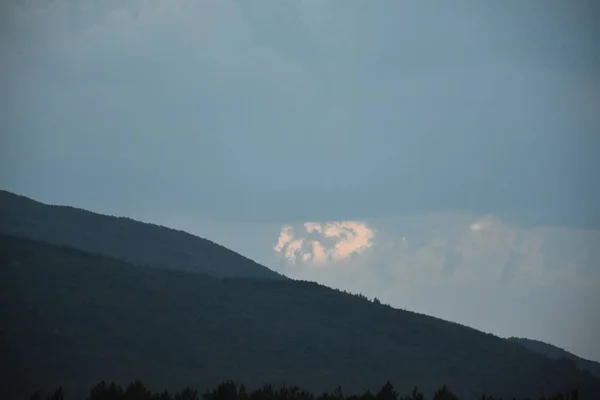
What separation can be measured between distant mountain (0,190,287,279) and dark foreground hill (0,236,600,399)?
64.6ft

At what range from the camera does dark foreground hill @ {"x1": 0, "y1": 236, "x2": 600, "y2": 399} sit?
80375 millimetres

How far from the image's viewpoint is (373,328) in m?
101

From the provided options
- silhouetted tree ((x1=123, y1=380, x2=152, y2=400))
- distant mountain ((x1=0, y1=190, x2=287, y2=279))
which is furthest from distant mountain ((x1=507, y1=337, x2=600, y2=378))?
silhouetted tree ((x1=123, y1=380, x2=152, y2=400))

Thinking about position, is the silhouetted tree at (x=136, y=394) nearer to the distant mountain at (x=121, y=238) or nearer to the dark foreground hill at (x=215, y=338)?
the dark foreground hill at (x=215, y=338)

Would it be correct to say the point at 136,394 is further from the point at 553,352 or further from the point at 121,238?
the point at 553,352

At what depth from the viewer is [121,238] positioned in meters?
138

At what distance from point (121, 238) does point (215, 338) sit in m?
50.4

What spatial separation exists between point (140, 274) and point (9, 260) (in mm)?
15925

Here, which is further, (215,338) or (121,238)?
(121,238)

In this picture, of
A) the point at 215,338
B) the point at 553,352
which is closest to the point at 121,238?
the point at 215,338

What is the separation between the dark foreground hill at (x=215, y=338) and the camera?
8038 cm

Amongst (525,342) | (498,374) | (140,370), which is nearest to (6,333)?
(140,370)

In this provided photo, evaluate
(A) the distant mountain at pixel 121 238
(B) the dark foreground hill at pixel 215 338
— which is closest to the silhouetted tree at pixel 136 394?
(B) the dark foreground hill at pixel 215 338

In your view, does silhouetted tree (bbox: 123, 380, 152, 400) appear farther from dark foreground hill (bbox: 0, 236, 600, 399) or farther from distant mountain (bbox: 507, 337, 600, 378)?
distant mountain (bbox: 507, 337, 600, 378)
